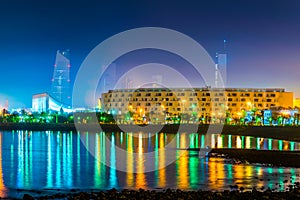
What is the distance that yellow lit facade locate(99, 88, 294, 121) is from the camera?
116m

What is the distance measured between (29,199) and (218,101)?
10723 cm

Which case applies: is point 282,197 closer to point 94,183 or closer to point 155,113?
point 94,183

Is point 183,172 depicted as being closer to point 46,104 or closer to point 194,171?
point 194,171

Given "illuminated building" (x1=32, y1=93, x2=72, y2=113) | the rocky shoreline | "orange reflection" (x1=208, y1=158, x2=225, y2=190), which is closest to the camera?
"orange reflection" (x1=208, y1=158, x2=225, y2=190)

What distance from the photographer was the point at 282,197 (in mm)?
15641

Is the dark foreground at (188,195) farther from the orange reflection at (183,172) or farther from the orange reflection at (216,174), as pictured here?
the orange reflection at (183,172)

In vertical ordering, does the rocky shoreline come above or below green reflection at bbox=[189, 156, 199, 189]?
above

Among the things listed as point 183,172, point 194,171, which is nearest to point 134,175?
point 183,172

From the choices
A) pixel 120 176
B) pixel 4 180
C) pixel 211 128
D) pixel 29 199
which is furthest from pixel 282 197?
pixel 211 128

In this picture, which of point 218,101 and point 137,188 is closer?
point 137,188

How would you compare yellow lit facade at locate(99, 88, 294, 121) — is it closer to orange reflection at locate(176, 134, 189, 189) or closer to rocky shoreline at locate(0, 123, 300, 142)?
rocky shoreline at locate(0, 123, 300, 142)

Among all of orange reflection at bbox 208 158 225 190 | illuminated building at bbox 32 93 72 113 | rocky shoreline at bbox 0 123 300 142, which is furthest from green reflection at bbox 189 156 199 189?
illuminated building at bbox 32 93 72 113

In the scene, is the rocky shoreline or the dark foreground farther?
the rocky shoreline

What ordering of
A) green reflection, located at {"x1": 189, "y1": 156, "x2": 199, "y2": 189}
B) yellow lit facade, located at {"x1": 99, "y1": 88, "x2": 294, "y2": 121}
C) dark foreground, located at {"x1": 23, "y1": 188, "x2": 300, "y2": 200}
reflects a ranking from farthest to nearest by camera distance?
yellow lit facade, located at {"x1": 99, "y1": 88, "x2": 294, "y2": 121}, green reflection, located at {"x1": 189, "y1": 156, "x2": 199, "y2": 189}, dark foreground, located at {"x1": 23, "y1": 188, "x2": 300, "y2": 200}
